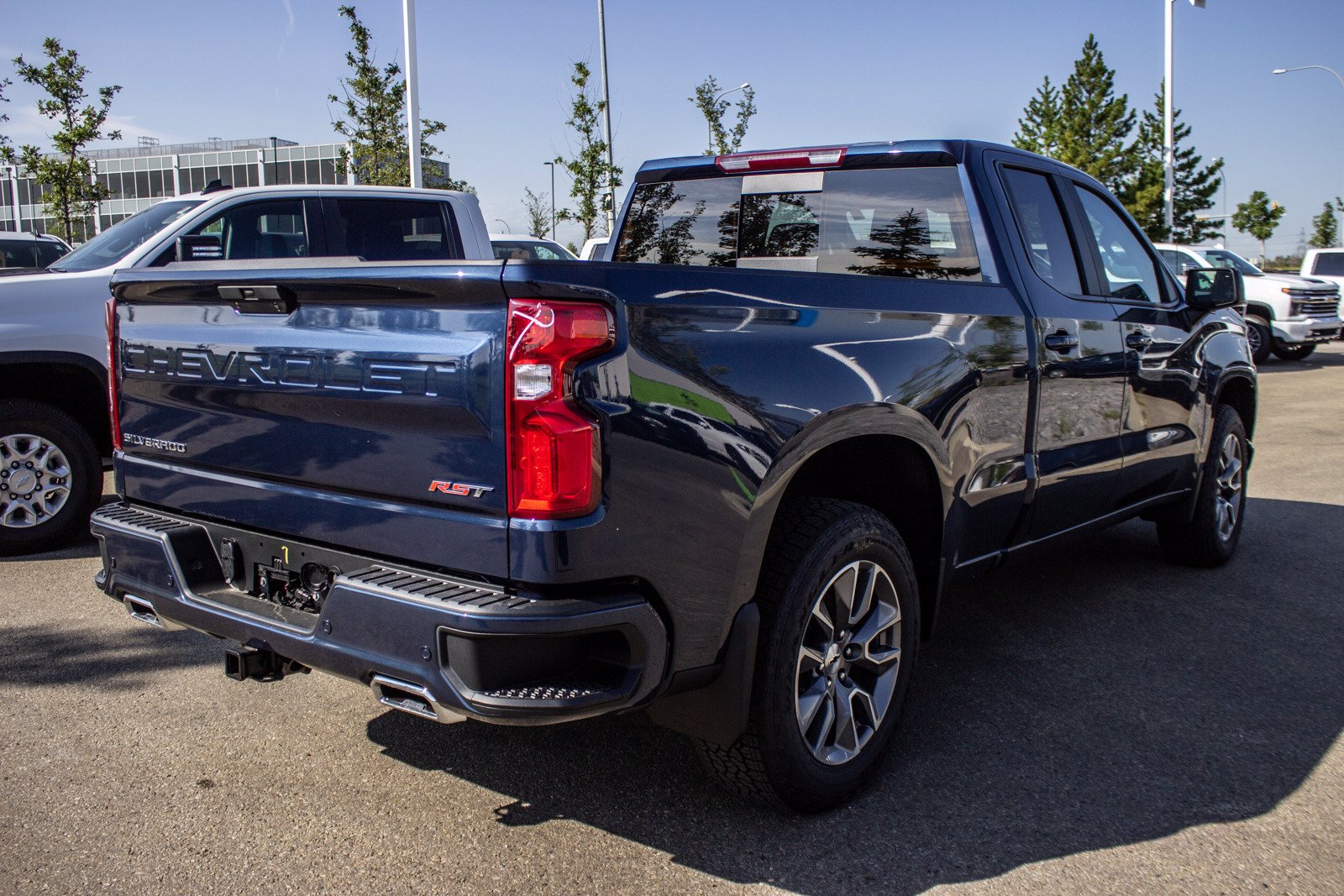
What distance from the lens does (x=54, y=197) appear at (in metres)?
20.6

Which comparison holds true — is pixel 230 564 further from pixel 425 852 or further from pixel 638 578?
pixel 638 578

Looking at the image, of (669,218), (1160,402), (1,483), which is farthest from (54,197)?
(1160,402)

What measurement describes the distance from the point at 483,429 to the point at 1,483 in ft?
15.6

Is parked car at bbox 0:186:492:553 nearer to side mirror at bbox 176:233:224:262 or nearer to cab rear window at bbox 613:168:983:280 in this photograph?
side mirror at bbox 176:233:224:262

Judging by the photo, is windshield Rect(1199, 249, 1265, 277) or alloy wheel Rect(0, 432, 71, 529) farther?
windshield Rect(1199, 249, 1265, 277)

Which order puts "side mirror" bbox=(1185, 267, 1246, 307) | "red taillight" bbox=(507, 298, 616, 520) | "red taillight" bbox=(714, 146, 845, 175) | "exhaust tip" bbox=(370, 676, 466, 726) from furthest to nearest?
"side mirror" bbox=(1185, 267, 1246, 307), "red taillight" bbox=(714, 146, 845, 175), "exhaust tip" bbox=(370, 676, 466, 726), "red taillight" bbox=(507, 298, 616, 520)

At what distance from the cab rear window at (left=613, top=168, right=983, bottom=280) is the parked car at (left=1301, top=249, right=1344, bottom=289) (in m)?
20.8

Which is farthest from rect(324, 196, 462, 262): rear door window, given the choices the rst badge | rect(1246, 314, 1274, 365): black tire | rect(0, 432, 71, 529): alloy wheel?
rect(1246, 314, 1274, 365): black tire

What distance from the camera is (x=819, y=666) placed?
2936 millimetres

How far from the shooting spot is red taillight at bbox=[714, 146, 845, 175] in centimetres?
402

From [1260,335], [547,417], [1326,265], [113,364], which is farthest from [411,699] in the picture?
[1326,265]

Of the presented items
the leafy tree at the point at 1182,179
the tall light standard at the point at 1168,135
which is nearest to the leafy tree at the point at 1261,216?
the leafy tree at the point at 1182,179

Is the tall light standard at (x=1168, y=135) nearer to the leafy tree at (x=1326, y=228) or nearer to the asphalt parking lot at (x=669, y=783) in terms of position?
the asphalt parking lot at (x=669, y=783)

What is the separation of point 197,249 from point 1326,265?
868 inches
